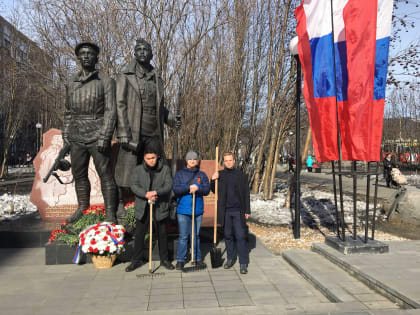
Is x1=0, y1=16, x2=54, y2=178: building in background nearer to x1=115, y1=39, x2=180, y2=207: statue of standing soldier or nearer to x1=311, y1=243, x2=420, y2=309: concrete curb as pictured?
x1=115, y1=39, x2=180, y2=207: statue of standing soldier

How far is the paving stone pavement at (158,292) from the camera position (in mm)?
3828

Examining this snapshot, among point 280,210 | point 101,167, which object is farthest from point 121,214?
point 280,210

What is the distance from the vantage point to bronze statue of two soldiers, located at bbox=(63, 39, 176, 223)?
18.5 ft

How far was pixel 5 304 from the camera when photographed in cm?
397

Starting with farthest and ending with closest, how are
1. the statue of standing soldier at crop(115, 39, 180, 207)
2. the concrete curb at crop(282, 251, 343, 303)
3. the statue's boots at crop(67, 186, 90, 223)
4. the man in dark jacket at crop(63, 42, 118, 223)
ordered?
the statue's boots at crop(67, 186, 90, 223), the statue of standing soldier at crop(115, 39, 180, 207), the man in dark jacket at crop(63, 42, 118, 223), the concrete curb at crop(282, 251, 343, 303)

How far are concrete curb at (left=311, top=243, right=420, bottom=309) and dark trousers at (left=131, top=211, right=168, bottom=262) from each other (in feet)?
8.28

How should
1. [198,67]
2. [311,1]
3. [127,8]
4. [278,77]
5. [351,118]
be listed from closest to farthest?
[351,118] → [311,1] → [127,8] → [198,67] → [278,77]

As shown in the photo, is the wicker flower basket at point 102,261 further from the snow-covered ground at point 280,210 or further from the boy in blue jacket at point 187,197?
the snow-covered ground at point 280,210

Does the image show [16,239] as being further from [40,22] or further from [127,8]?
[40,22]

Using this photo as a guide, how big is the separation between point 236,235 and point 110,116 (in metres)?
2.65

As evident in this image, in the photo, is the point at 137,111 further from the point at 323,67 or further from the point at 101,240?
the point at 323,67

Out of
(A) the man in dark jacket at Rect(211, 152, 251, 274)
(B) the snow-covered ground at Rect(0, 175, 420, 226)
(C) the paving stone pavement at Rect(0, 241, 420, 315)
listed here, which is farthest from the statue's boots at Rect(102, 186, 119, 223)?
(B) the snow-covered ground at Rect(0, 175, 420, 226)

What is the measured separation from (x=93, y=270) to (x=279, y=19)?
948 cm

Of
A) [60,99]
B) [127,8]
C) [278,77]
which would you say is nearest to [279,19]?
[278,77]
